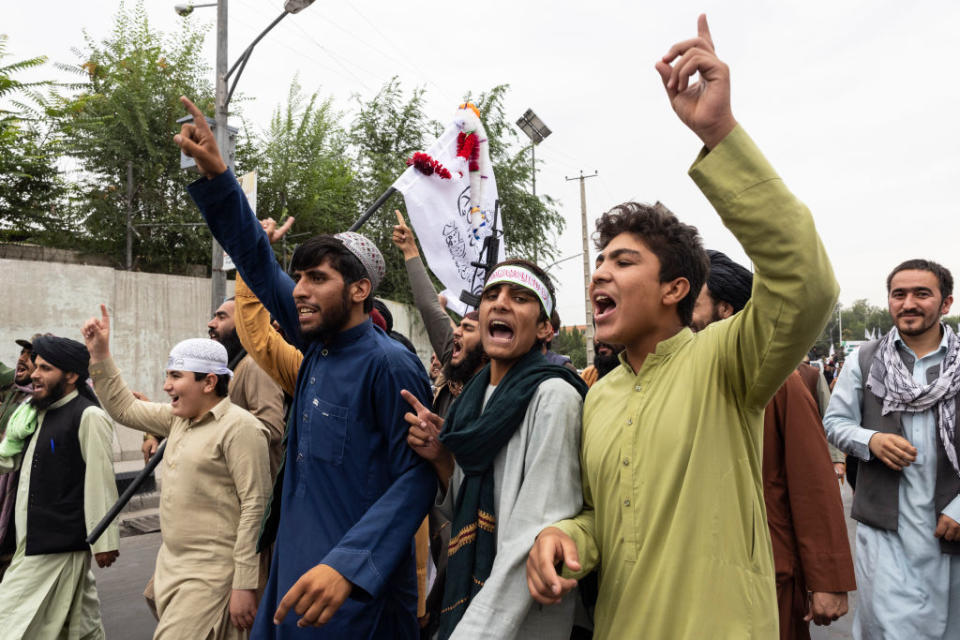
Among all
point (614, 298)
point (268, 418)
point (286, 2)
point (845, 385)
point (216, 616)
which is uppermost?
point (286, 2)

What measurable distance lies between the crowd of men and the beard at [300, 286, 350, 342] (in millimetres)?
11

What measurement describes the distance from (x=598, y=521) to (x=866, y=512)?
2.33m

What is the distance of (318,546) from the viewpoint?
7.79 feet

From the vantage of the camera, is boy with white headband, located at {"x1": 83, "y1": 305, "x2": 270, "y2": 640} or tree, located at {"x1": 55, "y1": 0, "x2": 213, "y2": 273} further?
tree, located at {"x1": 55, "y1": 0, "x2": 213, "y2": 273}

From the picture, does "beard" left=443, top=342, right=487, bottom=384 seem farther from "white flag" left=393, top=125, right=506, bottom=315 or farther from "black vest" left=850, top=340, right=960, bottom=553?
"black vest" left=850, top=340, right=960, bottom=553

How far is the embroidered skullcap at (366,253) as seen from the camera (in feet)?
8.85

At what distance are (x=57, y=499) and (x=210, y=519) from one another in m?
1.35

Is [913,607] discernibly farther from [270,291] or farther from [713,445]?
[270,291]

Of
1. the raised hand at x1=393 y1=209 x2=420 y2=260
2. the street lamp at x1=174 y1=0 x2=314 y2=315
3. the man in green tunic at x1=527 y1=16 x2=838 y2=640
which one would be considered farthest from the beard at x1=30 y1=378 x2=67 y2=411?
the street lamp at x1=174 y1=0 x2=314 y2=315

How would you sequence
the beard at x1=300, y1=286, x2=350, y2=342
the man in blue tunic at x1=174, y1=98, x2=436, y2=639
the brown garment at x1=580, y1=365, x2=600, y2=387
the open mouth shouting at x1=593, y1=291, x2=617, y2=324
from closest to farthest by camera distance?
the open mouth shouting at x1=593, y1=291, x2=617, y2=324 < the man in blue tunic at x1=174, y1=98, x2=436, y2=639 < the beard at x1=300, y1=286, x2=350, y2=342 < the brown garment at x1=580, y1=365, x2=600, y2=387

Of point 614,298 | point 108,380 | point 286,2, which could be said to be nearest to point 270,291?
point 614,298

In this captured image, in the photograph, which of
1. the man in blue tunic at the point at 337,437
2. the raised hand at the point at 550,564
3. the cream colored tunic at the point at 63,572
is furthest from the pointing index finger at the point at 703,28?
the cream colored tunic at the point at 63,572

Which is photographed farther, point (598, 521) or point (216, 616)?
point (216, 616)

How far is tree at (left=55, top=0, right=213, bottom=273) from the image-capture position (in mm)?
14117
